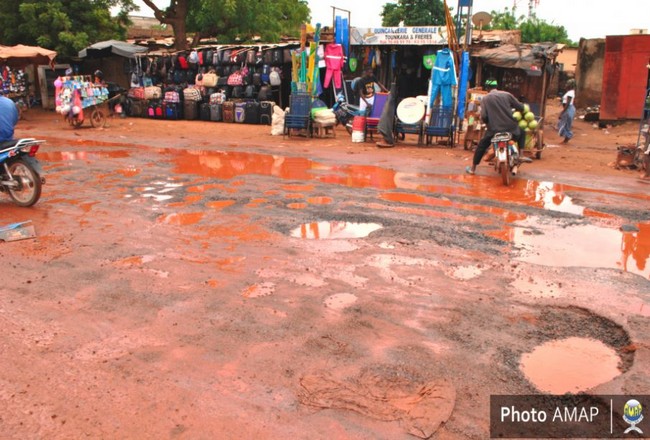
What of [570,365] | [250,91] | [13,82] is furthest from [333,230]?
[13,82]

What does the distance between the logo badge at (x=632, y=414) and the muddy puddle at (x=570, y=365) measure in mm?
237

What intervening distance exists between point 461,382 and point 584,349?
0.99 meters

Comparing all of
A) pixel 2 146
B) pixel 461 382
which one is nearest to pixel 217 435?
pixel 461 382

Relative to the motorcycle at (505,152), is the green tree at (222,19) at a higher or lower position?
higher

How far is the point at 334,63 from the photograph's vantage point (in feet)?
55.3

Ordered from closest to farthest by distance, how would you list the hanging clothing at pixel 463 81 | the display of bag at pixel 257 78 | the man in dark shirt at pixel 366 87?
the hanging clothing at pixel 463 81
the man in dark shirt at pixel 366 87
the display of bag at pixel 257 78

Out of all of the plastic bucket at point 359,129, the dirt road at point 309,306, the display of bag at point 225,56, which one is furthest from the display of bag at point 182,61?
the dirt road at point 309,306

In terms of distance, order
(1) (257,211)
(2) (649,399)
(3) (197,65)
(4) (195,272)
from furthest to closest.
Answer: (3) (197,65)
(1) (257,211)
(4) (195,272)
(2) (649,399)

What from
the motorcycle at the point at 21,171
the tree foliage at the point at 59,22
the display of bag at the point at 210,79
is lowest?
the motorcycle at the point at 21,171

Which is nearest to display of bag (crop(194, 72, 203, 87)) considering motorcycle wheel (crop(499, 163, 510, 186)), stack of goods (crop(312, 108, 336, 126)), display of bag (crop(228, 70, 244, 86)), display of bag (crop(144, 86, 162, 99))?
display of bag (crop(228, 70, 244, 86))

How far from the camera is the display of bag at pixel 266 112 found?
1787cm

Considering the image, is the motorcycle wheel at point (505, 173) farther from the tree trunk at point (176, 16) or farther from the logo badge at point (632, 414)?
the tree trunk at point (176, 16)

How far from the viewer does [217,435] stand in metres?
2.58

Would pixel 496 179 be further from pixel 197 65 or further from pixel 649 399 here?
pixel 197 65
